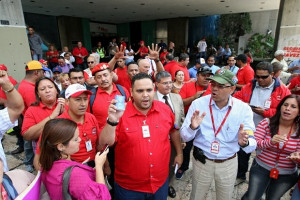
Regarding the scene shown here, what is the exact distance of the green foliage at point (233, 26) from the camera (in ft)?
62.4

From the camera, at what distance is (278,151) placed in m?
2.09

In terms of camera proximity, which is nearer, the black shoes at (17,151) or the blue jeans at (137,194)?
the blue jeans at (137,194)

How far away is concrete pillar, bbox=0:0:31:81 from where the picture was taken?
5.80 m

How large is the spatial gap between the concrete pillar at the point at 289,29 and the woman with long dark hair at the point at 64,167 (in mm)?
9394

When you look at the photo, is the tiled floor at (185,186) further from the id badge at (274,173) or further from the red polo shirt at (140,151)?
the red polo shirt at (140,151)

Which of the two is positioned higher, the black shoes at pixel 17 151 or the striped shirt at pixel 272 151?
the striped shirt at pixel 272 151

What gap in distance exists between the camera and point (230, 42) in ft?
66.0

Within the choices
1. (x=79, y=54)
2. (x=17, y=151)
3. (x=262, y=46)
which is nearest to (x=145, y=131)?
(x=17, y=151)

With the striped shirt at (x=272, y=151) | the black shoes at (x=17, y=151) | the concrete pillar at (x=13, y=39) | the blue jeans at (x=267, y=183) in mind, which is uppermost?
the concrete pillar at (x=13, y=39)

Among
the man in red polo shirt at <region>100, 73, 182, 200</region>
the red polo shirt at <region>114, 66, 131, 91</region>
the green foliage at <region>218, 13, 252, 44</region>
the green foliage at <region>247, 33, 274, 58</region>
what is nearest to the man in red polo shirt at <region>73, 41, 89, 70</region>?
the red polo shirt at <region>114, 66, 131, 91</region>

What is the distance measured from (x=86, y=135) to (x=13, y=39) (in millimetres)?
5933

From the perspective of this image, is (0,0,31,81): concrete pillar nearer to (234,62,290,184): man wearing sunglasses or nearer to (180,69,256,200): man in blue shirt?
(180,69,256,200): man in blue shirt

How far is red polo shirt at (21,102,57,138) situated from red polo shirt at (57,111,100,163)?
1.44ft

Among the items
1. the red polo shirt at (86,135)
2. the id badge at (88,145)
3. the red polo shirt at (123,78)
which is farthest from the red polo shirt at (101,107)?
the red polo shirt at (123,78)
